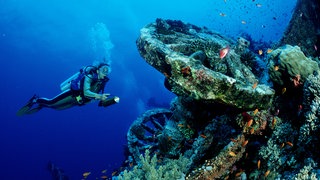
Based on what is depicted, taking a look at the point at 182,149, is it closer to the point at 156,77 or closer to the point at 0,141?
the point at 156,77

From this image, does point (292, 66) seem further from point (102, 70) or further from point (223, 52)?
point (102, 70)

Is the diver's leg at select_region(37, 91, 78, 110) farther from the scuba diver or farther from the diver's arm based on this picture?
the diver's arm

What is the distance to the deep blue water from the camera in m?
60.0

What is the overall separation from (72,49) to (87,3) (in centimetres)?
1236

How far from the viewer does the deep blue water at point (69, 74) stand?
5997cm

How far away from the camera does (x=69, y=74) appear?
84.4 meters

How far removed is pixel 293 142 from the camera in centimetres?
425

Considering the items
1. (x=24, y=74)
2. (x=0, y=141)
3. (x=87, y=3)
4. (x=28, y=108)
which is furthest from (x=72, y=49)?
(x=28, y=108)

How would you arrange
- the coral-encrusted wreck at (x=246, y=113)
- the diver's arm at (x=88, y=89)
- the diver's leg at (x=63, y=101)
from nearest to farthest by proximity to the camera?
the coral-encrusted wreck at (x=246, y=113), the diver's arm at (x=88, y=89), the diver's leg at (x=63, y=101)

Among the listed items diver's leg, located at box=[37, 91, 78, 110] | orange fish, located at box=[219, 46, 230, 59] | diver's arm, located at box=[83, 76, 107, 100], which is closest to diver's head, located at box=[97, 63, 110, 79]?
diver's arm, located at box=[83, 76, 107, 100]

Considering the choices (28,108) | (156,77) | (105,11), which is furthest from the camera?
(156,77)

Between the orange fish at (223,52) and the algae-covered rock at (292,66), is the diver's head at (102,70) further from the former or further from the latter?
the algae-covered rock at (292,66)

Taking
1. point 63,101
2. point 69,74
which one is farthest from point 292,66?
point 69,74

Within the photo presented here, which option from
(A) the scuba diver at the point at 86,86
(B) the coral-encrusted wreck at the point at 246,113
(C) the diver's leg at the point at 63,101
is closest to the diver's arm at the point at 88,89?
(A) the scuba diver at the point at 86,86
